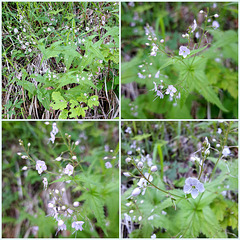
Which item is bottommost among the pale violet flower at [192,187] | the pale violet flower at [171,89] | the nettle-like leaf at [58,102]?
the pale violet flower at [192,187]

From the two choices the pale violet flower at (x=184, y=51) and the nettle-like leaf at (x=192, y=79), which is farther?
the nettle-like leaf at (x=192, y=79)

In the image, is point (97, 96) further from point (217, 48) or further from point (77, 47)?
point (217, 48)

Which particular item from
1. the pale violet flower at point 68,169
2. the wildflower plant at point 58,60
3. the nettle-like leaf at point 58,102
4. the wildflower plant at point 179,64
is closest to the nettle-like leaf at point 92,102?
the wildflower plant at point 58,60

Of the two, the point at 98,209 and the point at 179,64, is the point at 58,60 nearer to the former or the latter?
the point at 179,64

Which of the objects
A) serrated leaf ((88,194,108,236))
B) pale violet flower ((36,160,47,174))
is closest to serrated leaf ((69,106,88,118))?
pale violet flower ((36,160,47,174))

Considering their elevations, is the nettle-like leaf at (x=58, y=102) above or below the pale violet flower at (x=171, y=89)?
below

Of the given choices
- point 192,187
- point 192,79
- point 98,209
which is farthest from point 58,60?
point 192,187

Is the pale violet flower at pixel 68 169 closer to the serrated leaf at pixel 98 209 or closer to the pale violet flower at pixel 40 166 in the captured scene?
the pale violet flower at pixel 40 166

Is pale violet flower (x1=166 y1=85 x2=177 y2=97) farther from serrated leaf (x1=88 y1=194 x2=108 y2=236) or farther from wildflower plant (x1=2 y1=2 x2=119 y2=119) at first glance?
serrated leaf (x1=88 y1=194 x2=108 y2=236)
